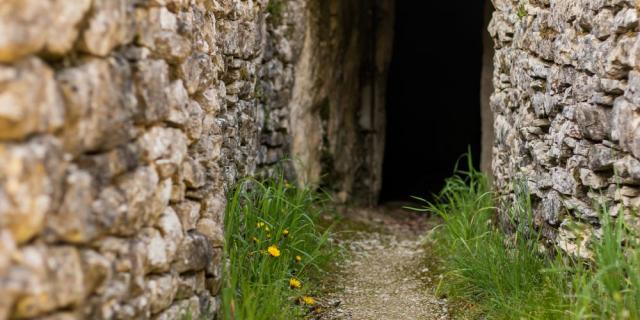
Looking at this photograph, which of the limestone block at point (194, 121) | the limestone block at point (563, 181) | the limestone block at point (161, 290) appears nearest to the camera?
the limestone block at point (161, 290)

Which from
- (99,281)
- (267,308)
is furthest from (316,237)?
(99,281)

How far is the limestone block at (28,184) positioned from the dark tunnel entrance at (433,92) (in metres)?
8.36

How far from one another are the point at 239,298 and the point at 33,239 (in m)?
1.67

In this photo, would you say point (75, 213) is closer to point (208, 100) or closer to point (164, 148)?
point (164, 148)

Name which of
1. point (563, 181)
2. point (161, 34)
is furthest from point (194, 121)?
point (563, 181)

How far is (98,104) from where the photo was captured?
203cm

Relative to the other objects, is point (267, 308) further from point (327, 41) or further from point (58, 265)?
point (327, 41)

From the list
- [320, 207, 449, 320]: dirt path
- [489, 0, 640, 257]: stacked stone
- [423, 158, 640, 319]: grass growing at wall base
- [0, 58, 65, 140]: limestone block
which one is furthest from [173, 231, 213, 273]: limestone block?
[489, 0, 640, 257]: stacked stone

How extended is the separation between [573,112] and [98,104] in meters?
2.22

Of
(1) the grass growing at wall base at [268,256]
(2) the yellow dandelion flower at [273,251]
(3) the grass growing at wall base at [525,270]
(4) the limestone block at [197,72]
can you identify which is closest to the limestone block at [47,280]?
(4) the limestone block at [197,72]

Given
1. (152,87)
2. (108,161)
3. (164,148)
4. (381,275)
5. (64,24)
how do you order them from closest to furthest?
(64,24) < (108,161) < (152,87) < (164,148) < (381,275)

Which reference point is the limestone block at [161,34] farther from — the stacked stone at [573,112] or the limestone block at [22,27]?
the stacked stone at [573,112]

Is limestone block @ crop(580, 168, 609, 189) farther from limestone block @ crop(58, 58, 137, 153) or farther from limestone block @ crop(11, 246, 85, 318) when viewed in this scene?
limestone block @ crop(11, 246, 85, 318)

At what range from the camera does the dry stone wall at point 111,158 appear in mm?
1721
